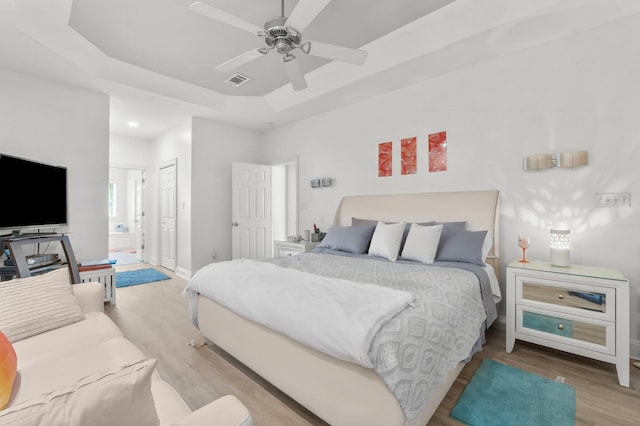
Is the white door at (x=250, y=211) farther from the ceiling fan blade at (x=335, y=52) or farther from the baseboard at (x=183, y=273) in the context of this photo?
the ceiling fan blade at (x=335, y=52)

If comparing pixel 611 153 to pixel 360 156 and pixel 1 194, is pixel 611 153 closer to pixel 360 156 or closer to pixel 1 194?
pixel 360 156

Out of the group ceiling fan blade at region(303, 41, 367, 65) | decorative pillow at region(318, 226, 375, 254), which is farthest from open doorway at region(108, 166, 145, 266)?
ceiling fan blade at region(303, 41, 367, 65)

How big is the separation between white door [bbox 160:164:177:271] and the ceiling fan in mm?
3616

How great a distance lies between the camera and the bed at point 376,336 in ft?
4.28

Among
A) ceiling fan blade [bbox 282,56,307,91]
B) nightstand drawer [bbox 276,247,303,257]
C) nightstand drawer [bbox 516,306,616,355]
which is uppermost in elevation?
ceiling fan blade [bbox 282,56,307,91]

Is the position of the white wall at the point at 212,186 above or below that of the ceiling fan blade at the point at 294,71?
below

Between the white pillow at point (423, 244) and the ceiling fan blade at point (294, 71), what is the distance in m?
1.82

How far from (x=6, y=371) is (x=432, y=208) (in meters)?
3.36

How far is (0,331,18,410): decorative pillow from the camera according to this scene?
931mm

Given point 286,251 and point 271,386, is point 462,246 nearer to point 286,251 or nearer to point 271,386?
point 271,386

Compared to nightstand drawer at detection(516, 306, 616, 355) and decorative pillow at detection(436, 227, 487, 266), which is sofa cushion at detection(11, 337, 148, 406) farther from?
nightstand drawer at detection(516, 306, 616, 355)

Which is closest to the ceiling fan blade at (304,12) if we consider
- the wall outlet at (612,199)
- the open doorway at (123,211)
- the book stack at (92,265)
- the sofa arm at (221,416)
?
the sofa arm at (221,416)

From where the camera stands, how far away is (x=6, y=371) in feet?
3.35

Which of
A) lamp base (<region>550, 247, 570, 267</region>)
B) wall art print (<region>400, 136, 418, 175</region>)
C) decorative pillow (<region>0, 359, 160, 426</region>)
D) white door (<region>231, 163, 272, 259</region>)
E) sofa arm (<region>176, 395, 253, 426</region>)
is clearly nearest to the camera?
decorative pillow (<region>0, 359, 160, 426</region>)
